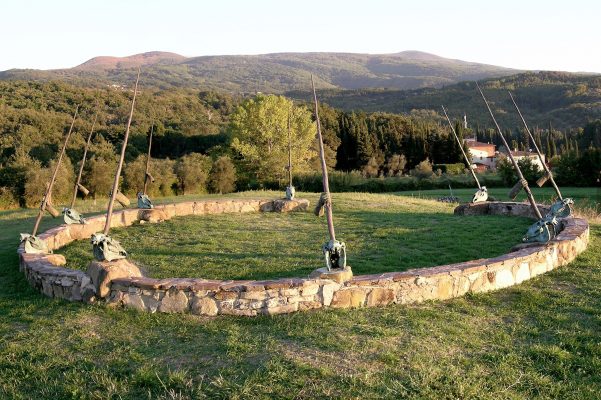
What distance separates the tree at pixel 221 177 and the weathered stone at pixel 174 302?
25.6 meters

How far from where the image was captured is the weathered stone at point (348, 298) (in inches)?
245

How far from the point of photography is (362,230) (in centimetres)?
1180

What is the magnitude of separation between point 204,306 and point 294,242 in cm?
462

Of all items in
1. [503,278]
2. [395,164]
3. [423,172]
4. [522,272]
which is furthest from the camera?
[395,164]

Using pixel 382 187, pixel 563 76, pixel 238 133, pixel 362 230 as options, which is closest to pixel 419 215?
pixel 362 230

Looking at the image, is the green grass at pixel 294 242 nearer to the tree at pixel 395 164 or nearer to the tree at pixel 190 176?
the tree at pixel 190 176

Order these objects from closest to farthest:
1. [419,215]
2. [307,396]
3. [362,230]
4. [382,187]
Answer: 1. [307,396]
2. [362,230]
3. [419,215]
4. [382,187]

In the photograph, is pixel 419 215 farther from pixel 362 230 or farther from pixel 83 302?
pixel 83 302

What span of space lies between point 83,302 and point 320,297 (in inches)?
120

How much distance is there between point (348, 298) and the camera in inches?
246

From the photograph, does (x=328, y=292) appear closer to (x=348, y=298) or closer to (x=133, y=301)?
(x=348, y=298)

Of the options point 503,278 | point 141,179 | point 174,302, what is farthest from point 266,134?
point 174,302

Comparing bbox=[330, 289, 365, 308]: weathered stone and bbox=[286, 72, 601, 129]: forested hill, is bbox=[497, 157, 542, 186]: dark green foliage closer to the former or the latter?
bbox=[330, 289, 365, 308]: weathered stone

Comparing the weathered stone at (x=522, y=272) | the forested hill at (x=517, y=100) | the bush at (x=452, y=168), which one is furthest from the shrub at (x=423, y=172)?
the forested hill at (x=517, y=100)
